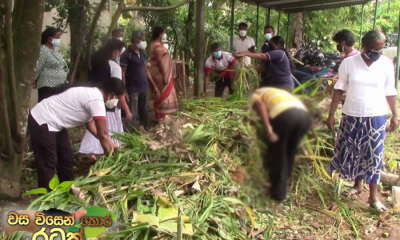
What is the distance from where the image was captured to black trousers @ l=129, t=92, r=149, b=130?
15.8 ft

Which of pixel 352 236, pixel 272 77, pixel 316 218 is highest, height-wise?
pixel 272 77

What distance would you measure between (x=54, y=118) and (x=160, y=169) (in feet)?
3.42

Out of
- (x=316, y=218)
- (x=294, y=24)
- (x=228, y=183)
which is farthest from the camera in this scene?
(x=294, y=24)

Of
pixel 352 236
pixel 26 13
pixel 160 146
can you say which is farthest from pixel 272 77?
pixel 26 13

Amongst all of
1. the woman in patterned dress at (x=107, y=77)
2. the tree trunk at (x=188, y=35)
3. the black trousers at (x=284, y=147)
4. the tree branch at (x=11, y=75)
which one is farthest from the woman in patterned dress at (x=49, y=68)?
the tree trunk at (x=188, y=35)

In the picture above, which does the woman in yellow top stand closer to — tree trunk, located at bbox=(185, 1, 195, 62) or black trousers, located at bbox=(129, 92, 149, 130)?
black trousers, located at bbox=(129, 92, 149, 130)

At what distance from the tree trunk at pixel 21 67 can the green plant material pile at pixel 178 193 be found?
3.35 feet

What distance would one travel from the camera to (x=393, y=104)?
308 cm

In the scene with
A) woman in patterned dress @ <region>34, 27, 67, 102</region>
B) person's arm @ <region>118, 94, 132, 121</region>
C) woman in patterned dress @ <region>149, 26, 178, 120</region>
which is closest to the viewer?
woman in patterned dress @ <region>34, 27, 67, 102</region>

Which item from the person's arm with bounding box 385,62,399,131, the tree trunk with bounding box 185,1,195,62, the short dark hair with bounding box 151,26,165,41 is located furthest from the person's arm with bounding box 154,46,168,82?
the tree trunk with bounding box 185,1,195,62

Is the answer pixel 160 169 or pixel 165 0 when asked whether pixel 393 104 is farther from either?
pixel 165 0

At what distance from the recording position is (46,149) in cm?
307

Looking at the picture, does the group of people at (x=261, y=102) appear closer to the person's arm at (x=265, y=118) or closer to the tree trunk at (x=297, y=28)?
the person's arm at (x=265, y=118)

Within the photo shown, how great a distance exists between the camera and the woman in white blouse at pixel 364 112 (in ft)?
6.06
